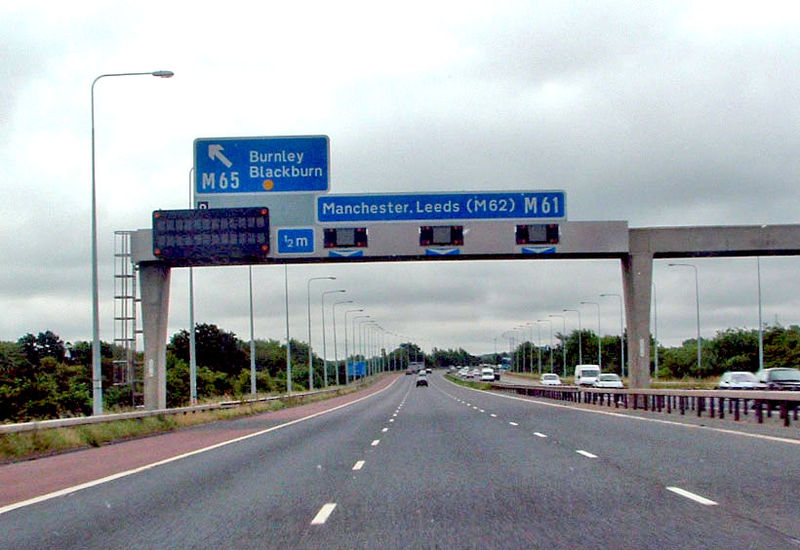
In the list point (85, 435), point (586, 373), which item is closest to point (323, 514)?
point (85, 435)

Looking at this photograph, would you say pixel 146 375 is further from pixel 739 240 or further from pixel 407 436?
pixel 739 240

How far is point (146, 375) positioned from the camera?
4378cm

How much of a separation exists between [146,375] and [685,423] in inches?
875

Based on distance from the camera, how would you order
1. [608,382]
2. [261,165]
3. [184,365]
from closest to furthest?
[261,165]
[608,382]
[184,365]

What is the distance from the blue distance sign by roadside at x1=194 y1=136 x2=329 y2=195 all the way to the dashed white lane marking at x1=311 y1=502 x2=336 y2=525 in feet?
79.9

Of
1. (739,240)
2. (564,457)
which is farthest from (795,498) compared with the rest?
(739,240)

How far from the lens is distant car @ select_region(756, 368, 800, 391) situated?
159 feet

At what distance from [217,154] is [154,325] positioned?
9145 mm

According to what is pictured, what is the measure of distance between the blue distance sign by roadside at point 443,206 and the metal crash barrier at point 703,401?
7918mm

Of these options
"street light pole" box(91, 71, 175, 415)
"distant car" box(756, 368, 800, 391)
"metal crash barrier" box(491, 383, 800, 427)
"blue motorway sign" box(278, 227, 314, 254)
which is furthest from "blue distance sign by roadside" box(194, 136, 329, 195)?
"distant car" box(756, 368, 800, 391)

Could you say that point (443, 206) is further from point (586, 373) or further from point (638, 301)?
point (586, 373)

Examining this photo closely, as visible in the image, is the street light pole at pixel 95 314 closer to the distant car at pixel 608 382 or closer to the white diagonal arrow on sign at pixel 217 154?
the white diagonal arrow on sign at pixel 217 154

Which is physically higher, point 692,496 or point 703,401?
point 692,496

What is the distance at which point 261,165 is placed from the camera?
37.6 metres
